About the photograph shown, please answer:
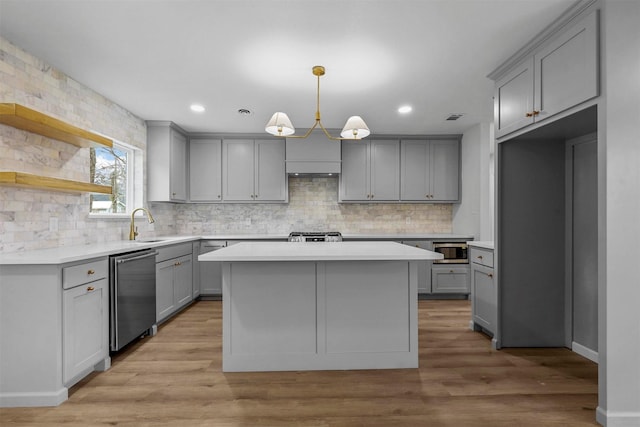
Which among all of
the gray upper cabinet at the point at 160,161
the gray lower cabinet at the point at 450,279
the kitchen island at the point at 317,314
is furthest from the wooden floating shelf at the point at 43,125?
the gray lower cabinet at the point at 450,279

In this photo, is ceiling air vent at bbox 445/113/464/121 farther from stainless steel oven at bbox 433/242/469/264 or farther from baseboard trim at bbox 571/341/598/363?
baseboard trim at bbox 571/341/598/363

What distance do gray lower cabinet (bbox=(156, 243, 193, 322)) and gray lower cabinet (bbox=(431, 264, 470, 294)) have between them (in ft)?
11.0

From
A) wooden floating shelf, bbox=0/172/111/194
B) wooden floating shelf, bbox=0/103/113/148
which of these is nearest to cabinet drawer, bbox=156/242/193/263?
wooden floating shelf, bbox=0/172/111/194

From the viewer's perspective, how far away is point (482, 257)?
10.7 ft

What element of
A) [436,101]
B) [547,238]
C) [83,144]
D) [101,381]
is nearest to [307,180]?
[436,101]

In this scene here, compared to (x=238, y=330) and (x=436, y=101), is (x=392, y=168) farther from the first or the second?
(x=238, y=330)

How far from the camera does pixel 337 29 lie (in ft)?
7.56

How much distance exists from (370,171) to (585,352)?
3.32 m

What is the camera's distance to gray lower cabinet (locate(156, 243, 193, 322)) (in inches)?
141

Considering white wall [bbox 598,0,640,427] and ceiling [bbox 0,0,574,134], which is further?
ceiling [bbox 0,0,574,134]

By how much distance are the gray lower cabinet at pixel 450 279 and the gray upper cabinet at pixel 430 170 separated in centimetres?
106

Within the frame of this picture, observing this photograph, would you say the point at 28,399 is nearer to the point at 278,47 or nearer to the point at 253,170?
the point at 278,47

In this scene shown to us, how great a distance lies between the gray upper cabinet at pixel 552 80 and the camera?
Result: 1942 mm

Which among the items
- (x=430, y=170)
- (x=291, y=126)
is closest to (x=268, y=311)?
(x=291, y=126)
